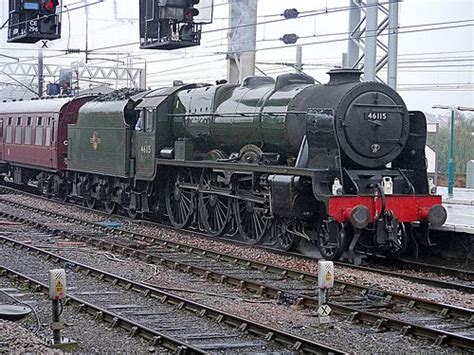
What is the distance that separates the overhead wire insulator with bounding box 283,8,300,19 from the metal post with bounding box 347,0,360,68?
57.3 inches

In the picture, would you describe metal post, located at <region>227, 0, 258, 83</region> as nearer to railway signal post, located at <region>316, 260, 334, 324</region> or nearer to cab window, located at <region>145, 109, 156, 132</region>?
cab window, located at <region>145, 109, 156, 132</region>

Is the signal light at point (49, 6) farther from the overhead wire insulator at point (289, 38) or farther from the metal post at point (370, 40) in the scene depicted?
the overhead wire insulator at point (289, 38)

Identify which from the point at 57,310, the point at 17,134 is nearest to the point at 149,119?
the point at 57,310

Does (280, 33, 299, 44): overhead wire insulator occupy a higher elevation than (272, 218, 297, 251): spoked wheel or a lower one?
higher

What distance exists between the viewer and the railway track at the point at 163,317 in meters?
8.18

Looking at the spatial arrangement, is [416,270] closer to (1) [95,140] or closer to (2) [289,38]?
(1) [95,140]

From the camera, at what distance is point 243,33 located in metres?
22.1

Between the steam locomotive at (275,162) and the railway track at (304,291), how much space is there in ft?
4.76

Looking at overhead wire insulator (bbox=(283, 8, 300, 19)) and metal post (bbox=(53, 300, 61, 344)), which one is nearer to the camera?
metal post (bbox=(53, 300, 61, 344))

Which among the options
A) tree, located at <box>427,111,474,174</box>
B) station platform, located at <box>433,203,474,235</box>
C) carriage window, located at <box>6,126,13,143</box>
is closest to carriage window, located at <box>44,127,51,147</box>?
carriage window, located at <box>6,126,13,143</box>

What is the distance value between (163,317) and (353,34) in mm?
10008

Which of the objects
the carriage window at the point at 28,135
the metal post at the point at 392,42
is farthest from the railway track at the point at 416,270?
the carriage window at the point at 28,135

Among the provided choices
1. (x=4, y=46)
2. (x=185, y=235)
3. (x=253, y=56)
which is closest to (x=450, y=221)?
(x=185, y=235)

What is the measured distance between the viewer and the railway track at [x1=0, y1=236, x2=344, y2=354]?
818cm
